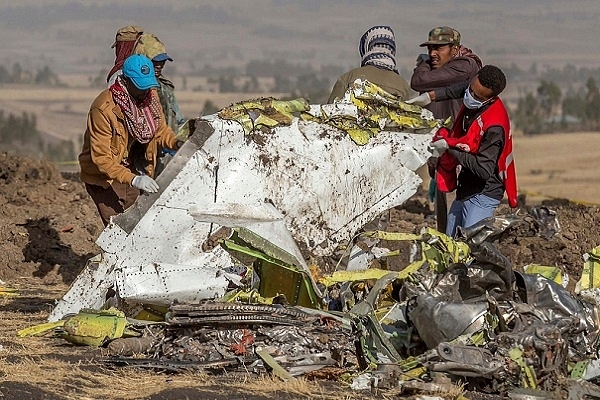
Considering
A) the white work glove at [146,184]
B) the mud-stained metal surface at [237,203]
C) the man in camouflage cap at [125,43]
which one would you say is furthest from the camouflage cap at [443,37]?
the white work glove at [146,184]

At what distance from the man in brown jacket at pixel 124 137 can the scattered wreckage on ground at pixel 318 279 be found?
58 centimetres

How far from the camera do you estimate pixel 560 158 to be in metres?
32.0

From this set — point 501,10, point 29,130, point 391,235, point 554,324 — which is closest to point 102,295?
point 391,235

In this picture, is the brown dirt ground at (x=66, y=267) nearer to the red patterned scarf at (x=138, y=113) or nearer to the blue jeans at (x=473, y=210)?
the blue jeans at (x=473, y=210)

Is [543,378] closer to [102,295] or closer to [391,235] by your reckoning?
[391,235]

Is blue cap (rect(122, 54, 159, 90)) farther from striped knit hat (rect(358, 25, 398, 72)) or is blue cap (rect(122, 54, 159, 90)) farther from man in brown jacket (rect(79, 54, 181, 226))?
striped knit hat (rect(358, 25, 398, 72))

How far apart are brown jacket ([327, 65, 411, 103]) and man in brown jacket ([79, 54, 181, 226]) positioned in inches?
54.9

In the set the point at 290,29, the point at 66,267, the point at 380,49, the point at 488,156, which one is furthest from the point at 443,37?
the point at 290,29

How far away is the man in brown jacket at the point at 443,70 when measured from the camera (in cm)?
1015

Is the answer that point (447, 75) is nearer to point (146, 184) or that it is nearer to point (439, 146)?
point (439, 146)

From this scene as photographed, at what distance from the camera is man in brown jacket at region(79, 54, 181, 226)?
9.25 m

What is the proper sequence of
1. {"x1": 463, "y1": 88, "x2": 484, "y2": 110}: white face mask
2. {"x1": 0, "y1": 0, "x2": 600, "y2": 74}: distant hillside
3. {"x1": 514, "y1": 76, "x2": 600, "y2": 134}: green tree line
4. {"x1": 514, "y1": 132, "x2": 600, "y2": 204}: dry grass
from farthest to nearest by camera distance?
{"x1": 0, "y1": 0, "x2": 600, "y2": 74}: distant hillside → {"x1": 514, "y1": 76, "x2": 600, "y2": 134}: green tree line → {"x1": 514, "y1": 132, "x2": 600, "y2": 204}: dry grass → {"x1": 463, "y1": 88, "x2": 484, "y2": 110}: white face mask

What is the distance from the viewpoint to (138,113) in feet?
30.9

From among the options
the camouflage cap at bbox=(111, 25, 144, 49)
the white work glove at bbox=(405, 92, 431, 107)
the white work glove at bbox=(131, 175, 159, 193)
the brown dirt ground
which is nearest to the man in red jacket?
the brown dirt ground
